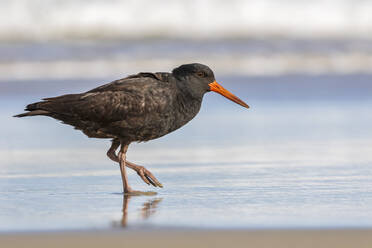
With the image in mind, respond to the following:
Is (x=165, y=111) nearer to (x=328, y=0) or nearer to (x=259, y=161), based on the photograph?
(x=259, y=161)

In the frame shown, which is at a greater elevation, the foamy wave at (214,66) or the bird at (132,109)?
the foamy wave at (214,66)

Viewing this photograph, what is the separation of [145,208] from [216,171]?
60.7 inches

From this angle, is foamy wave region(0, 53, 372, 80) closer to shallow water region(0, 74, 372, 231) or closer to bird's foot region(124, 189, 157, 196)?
shallow water region(0, 74, 372, 231)

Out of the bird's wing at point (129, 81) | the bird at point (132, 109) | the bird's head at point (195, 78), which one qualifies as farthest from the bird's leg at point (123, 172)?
the bird's head at point (195, 78)

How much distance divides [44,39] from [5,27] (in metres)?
1.54

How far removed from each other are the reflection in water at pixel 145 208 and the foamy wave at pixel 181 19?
1407cm

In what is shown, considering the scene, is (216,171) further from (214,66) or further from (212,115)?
(214,66)

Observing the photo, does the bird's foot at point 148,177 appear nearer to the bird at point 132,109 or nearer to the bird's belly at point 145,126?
the bird at point 132,109

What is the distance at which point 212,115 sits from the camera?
10.4 meters

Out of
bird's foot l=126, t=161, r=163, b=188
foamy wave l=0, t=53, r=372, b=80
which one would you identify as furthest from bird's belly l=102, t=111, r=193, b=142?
foamy wave l=0, t=53, r=372, b=80

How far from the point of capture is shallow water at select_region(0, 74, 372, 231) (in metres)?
4.93

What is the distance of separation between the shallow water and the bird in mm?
411

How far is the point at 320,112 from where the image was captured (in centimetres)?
1041

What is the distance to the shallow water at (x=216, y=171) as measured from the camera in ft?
16.2
